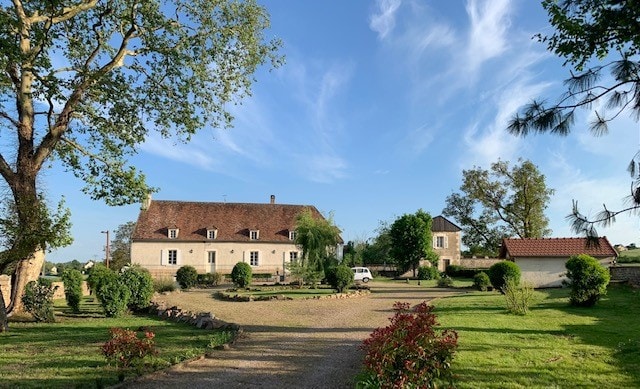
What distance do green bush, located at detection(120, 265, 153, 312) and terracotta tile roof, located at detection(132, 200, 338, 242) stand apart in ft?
84.3

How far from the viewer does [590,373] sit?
6.84 m

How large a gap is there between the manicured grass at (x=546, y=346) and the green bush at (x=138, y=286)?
9243 millimetres

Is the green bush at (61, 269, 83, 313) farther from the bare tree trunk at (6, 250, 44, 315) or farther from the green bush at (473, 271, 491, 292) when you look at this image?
the green bush at (473, 271, 491, 292)

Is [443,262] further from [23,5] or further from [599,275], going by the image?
[23,5]

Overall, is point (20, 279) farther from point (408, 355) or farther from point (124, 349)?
point (408, 355)

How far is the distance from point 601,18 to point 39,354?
34.1 ft

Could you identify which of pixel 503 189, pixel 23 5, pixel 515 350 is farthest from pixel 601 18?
pixel 503 189

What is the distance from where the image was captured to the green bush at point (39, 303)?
540 inches

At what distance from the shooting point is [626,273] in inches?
953

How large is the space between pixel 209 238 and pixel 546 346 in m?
35.0

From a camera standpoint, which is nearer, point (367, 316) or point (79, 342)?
point (79, 342)

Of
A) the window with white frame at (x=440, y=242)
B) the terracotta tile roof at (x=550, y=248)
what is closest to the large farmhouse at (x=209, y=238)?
the window with white frame at (x=440, y=242)

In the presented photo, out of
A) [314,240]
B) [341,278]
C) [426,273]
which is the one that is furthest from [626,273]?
[314,240]

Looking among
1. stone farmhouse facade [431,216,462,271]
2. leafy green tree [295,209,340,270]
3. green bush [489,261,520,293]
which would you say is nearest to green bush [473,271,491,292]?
green bush [489,261,520,293]
